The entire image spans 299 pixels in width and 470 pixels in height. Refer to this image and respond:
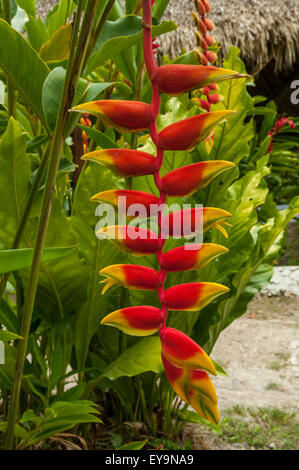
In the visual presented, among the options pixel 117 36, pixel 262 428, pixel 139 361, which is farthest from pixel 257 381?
pixel 117 36

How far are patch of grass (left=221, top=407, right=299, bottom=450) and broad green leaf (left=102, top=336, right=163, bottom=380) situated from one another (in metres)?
0.47

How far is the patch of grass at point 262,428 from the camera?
3.24 ft

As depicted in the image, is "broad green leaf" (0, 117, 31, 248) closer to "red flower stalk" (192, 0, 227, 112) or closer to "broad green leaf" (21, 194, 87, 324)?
"broad green leaf" (21, 194, 87, 324)

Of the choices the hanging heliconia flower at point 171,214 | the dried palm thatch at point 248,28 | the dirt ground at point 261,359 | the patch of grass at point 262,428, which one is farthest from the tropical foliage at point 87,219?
the dried palm thatch at point 248,28

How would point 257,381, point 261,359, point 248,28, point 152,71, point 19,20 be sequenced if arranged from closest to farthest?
point 152,71, point 19,20, point 257,381, point 261,359, point 248,28

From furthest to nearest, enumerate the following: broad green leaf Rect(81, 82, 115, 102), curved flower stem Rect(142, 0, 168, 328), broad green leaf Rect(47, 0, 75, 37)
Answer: broad green leaf Rect(47, 0, 75, 37), broad green leaf Rect(81, 82, 115, 102), curved flower stem Rect(142, 0, 168, 328)

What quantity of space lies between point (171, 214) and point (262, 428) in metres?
1.07

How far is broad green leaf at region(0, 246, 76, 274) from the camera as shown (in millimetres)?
289

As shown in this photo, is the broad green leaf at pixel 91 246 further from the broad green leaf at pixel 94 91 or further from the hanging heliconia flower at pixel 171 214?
the hanging heliconia flower at pixel 171 214

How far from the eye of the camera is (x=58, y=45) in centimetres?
55

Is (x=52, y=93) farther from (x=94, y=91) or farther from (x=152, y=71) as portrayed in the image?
(x=152, y=71)

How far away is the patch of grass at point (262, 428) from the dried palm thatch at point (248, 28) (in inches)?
102

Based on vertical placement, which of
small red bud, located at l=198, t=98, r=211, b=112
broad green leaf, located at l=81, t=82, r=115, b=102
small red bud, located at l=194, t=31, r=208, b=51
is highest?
small red bud, located at l=194, t=31, r=208, b=51

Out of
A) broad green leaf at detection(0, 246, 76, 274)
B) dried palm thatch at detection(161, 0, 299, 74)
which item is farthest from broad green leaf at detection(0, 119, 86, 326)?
dried palm thatch at detection(161, 0, 299, 74)
